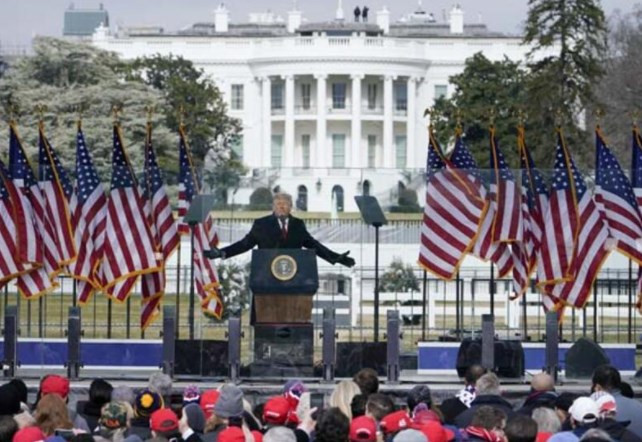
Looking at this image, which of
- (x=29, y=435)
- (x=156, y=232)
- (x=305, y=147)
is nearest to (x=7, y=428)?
(x=29, y=435)

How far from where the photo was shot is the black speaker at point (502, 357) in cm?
3081

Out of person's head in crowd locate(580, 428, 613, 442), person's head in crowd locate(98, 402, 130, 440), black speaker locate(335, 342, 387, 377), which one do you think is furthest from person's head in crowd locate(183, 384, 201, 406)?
black speaker locate(335, 342, 387, 377)

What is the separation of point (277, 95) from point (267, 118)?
206cm

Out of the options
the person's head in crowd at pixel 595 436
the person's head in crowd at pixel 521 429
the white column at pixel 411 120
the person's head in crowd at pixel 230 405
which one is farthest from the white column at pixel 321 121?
the person's head in crowd at pixel 595 436

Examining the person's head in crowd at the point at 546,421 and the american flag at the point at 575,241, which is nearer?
the person's head in crowd at the point at 546,421

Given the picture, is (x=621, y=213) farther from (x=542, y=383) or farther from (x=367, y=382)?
(x=367, y=382)

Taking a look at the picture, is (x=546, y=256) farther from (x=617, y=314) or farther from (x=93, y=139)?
(x=93, y=139)

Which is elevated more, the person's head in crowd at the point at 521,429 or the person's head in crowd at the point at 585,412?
the person's head in crowd at the point at 585,412

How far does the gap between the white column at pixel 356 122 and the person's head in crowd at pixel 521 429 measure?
374 feet

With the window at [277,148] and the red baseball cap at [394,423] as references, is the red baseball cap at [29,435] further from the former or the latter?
the window at [277,148]

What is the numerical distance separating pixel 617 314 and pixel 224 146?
78.9 metres

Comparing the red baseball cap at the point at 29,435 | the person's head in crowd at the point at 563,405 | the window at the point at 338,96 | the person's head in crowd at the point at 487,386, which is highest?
the window at the point at 338,96

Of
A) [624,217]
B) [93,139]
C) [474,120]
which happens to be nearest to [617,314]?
[624,217]

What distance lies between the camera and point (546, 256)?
32719mm
